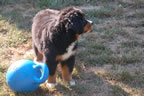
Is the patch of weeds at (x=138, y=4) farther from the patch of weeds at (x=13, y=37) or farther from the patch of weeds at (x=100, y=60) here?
the patch of weeds at (x=13, y=37)

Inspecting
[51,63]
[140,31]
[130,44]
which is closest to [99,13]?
[140,31]

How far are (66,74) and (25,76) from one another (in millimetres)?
895

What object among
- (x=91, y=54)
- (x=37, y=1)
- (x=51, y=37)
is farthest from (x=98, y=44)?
(x=37, y=1)

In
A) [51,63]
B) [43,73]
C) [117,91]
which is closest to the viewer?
[43,73]

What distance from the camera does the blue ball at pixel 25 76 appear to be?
12.5 feet

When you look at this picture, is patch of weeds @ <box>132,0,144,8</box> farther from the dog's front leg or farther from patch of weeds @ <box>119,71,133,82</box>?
the dog's front leg

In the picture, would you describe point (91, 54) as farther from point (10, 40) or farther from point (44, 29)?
point (10, 40)

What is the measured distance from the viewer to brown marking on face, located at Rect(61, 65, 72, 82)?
4.38 m

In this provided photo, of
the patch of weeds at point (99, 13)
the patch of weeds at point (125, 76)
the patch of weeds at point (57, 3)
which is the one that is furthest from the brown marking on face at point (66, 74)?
the patch of weeds at point (57, 3)

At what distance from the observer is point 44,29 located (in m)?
4.30

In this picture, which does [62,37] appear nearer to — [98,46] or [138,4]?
[98,46]

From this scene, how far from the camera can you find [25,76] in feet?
12.5

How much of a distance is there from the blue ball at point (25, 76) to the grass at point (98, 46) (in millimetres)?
239

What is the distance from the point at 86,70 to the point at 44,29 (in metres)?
1.29
